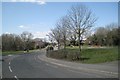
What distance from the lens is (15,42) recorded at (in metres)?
131

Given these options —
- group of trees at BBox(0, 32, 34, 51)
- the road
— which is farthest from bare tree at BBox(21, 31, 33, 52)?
→ the road

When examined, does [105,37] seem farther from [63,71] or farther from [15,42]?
[63,71]

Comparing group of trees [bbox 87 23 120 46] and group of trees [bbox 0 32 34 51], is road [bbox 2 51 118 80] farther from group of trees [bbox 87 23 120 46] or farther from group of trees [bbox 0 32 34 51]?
group of trees [bbox 0 32 34 51]

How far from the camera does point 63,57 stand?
4644cm

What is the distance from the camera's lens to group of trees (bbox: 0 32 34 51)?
408 feet

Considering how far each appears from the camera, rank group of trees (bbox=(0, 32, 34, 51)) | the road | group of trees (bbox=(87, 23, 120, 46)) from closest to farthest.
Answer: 1. the road
2. group of trees (bbox=(87, 23, 120, 46))
3. group of trees (bbox=(0, 32, 34, 51))

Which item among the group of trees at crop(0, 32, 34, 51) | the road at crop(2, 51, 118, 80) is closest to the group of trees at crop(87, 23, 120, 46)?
the group of trees at crop(0, 32, 34, 51)

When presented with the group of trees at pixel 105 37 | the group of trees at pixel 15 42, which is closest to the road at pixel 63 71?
the group of trees at pixel 105 37

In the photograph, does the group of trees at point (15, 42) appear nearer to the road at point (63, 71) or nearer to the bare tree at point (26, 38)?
the bare tree at point (26, 38)

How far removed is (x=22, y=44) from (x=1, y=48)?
24409 millimetres

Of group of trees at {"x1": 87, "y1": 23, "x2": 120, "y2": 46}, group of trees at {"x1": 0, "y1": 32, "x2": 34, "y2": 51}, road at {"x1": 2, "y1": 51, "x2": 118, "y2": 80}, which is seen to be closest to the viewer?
road at {"x1": 2, "y1": 51, "x2": 118, "y2": 80}

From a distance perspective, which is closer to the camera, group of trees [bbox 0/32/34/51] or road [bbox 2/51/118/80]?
road [bbox 2/51/118/80]

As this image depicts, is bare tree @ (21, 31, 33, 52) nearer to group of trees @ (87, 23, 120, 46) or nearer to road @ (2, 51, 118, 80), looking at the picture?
group of trees @ (87, 23, 120, 46)

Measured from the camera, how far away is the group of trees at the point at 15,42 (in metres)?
124
